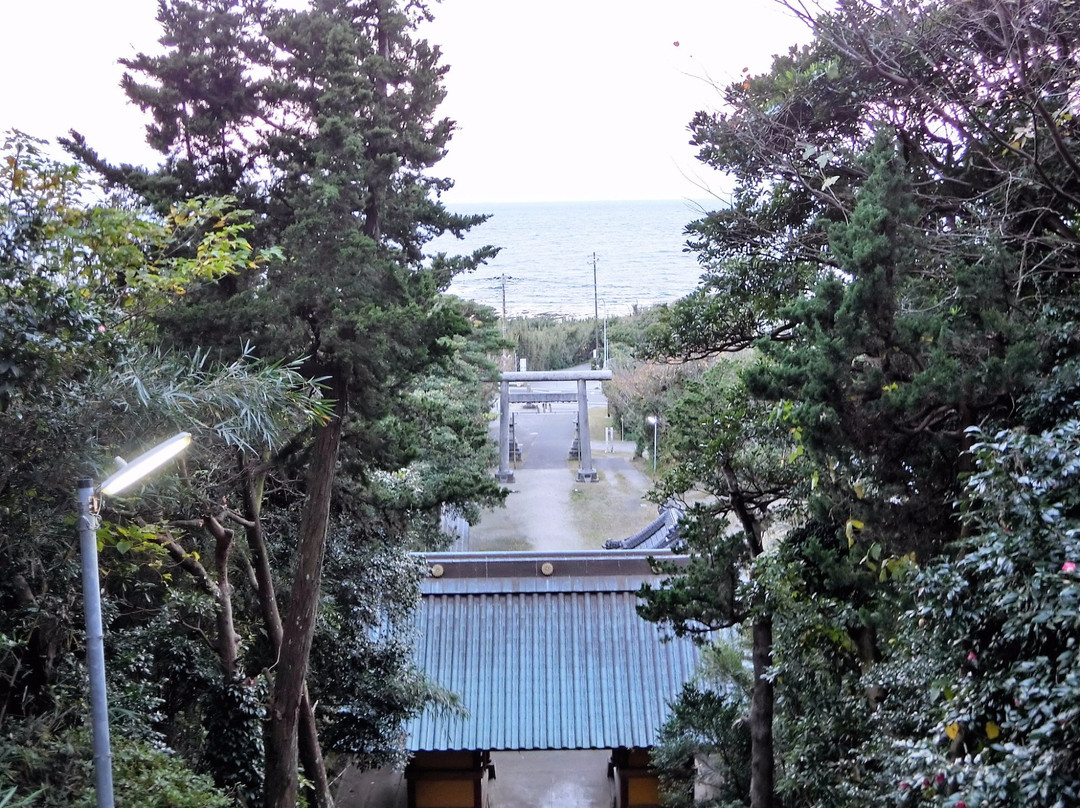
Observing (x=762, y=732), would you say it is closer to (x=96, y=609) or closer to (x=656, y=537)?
(x=96, y=609)

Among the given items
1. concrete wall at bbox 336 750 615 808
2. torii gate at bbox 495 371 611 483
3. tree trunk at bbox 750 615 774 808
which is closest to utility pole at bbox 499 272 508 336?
torii gate at bbox 495 371 611 483

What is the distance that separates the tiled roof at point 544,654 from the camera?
7.63 meters

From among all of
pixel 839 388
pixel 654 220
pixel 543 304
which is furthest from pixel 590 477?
pixel 654 220

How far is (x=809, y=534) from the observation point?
16.1 ft

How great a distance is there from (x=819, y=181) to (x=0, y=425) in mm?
4775

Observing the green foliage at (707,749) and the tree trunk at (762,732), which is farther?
the green foliage at (707,749)

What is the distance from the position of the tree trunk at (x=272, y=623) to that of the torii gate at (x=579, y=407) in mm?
11119

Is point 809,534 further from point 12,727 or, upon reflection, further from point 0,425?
point 12,727

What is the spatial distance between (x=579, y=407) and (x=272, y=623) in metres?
12.4

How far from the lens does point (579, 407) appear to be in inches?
717

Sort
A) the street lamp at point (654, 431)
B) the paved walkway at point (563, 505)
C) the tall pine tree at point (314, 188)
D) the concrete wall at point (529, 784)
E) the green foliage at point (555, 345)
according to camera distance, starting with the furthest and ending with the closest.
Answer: the green foliage at point (555, 345) → the street lamp at point (654, 431) → the paved walkway at point (563, 505) → the concrete wall at point (529, 784) → the tall pine tree at point (314, 188)

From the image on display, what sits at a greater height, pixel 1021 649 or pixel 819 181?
pixel 819 181

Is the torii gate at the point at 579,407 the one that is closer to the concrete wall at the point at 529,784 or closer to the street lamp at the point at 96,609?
the concrete wall at the point at 529,784

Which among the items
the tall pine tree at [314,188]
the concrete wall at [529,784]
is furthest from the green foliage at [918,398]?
the concrete wall at [529,784]
